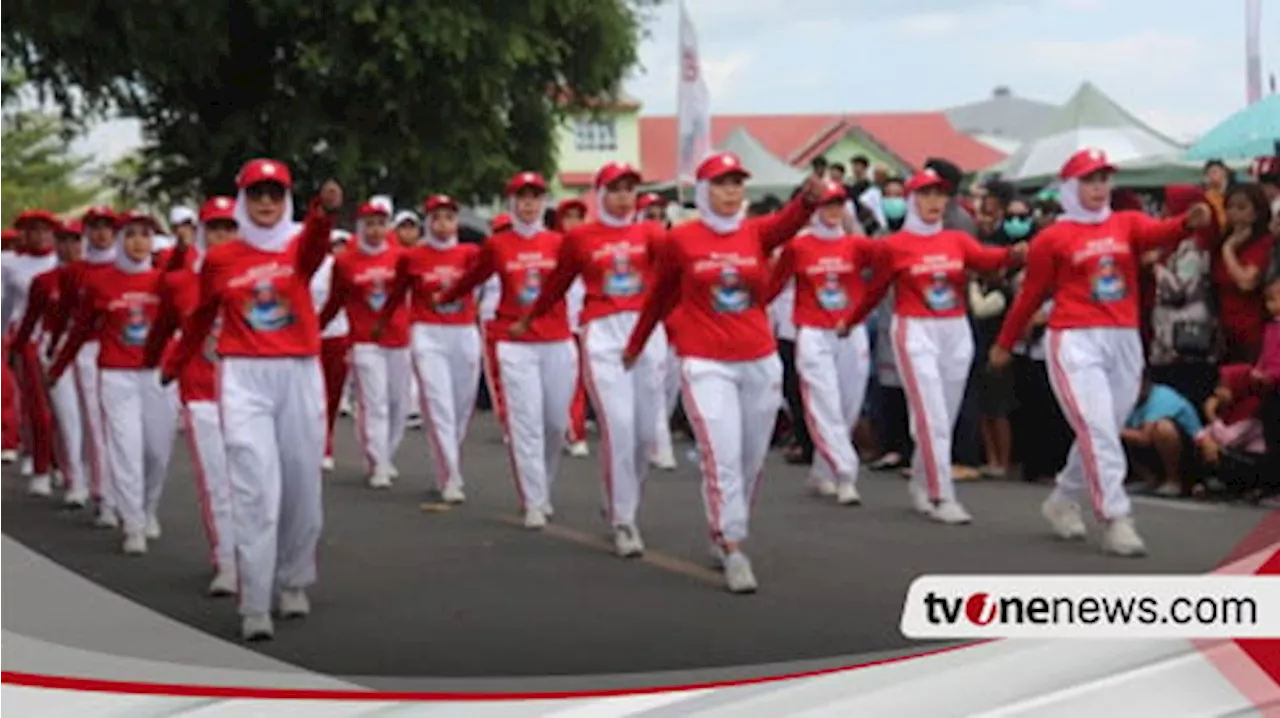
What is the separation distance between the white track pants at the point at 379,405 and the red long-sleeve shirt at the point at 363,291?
72 mm

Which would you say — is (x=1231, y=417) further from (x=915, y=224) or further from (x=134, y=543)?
(x=134, y=543)

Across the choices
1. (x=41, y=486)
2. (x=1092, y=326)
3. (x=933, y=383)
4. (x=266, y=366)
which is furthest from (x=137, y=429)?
(x=1092, y=326)

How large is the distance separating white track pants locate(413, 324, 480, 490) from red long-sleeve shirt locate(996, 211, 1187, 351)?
1133mm

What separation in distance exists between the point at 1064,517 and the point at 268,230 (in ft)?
4.53

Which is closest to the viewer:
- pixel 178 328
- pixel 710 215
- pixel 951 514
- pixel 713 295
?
pixel 951 514

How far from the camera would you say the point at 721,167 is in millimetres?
3123

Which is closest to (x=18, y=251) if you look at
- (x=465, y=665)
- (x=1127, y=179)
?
(x=465, y=665)

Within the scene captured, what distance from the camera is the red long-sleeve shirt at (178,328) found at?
169 inches

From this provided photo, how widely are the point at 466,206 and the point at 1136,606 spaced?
1.21m

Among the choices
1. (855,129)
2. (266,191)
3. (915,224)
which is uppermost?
(855,129)

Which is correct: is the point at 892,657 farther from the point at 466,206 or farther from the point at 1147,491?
the point at 466,206

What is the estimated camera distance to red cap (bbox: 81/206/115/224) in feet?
9.48

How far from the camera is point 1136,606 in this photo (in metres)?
3.19

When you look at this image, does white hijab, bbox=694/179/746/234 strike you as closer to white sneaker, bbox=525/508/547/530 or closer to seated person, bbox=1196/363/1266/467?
white sneaker, bbox=525/508/547/530
